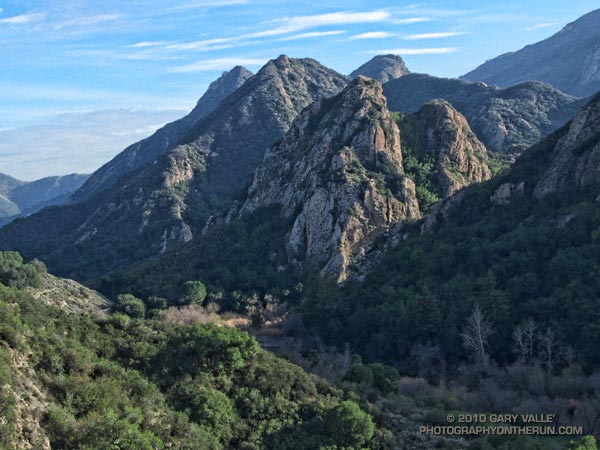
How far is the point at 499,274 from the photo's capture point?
167 feet

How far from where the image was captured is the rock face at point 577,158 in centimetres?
5238

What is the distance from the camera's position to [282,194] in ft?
264

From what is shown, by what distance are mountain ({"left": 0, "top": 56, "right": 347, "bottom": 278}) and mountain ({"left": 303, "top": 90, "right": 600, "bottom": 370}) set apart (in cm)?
4863

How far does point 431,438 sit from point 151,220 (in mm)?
95931

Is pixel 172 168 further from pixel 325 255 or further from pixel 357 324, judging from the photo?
pixel 357 324

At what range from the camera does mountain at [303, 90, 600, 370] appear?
143 ft

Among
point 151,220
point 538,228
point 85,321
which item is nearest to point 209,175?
point 151,220

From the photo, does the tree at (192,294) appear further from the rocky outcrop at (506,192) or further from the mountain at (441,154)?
the rocky outcrop at (506,192)

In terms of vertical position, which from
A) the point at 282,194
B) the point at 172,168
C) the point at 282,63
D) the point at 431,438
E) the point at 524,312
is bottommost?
the point at 431,438

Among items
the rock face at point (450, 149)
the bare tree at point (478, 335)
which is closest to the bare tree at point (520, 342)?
the bare tree at point (478, 335)

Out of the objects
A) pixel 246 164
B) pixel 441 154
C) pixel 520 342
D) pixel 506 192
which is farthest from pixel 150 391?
pixel 246 164

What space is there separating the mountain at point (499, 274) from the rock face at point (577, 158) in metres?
0.11

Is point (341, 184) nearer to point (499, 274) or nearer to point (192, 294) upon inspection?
point (192, 294)

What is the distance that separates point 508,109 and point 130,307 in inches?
4037
